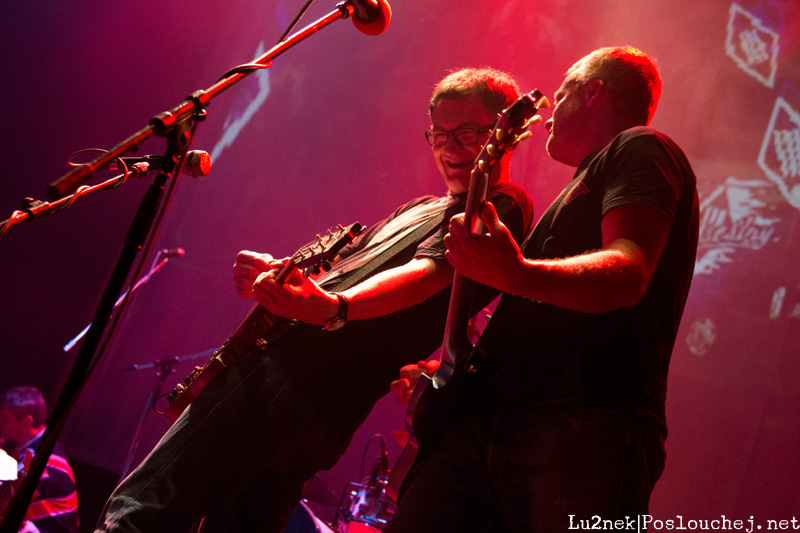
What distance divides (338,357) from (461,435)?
604 millimetres

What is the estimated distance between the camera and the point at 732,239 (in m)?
6.64

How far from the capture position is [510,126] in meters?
1.43

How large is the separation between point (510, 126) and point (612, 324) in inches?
22.1

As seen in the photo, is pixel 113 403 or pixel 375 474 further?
pixel 113 403

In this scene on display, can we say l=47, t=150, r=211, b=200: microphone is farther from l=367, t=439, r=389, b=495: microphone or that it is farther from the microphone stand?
l=367, t=439, r=389, b=495: microphone

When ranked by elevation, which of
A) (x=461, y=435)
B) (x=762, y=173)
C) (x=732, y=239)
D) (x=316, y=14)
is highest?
(x=316, y=14)

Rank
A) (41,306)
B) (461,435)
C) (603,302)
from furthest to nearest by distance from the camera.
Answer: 1. (41,306)
2. (461,435)
3. (603,302)

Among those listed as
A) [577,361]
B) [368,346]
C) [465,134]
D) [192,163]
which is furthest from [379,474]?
[577,361]

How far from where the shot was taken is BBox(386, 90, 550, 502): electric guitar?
143 centimetres

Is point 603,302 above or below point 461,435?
above

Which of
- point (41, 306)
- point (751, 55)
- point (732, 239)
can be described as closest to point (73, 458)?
point (41, 306)

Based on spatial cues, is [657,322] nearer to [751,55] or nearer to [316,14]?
[316,14]

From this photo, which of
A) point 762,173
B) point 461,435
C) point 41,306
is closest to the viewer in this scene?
point 461,435

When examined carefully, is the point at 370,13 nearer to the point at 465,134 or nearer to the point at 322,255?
the point at 465,134
